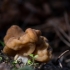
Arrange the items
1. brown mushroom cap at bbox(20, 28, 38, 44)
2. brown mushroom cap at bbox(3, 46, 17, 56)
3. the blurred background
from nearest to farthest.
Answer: brown mushroom cap at bbox(20, 28, 38, 44), brown mushroom cap at bbox(3, 46, 17, 56), the blurred background

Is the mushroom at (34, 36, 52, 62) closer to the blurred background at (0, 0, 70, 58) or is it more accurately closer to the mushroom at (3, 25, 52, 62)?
the mushroom at (3, 25, 52, 62)

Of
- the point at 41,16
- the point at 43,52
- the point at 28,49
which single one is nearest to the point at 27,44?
the point at 28,49

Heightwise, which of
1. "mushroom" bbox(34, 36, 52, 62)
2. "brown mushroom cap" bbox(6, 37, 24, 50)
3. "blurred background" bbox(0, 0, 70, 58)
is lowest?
"mushroom" bbox(34, 36, 52, 62)

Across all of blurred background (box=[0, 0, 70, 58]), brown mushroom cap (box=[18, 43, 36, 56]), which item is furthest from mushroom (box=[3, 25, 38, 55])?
blurred background (box=[0, 0, 70, 58])

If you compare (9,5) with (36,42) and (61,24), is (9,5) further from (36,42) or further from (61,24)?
(36,42)

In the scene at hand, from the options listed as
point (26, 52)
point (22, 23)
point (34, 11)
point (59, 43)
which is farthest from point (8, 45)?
point (34, 11)

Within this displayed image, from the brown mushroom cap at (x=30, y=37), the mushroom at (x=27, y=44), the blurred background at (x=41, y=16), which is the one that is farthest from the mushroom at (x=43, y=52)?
the blurred background at (x=41, y=16)

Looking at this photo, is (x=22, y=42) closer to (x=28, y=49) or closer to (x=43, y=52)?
(x=28, y=49)
